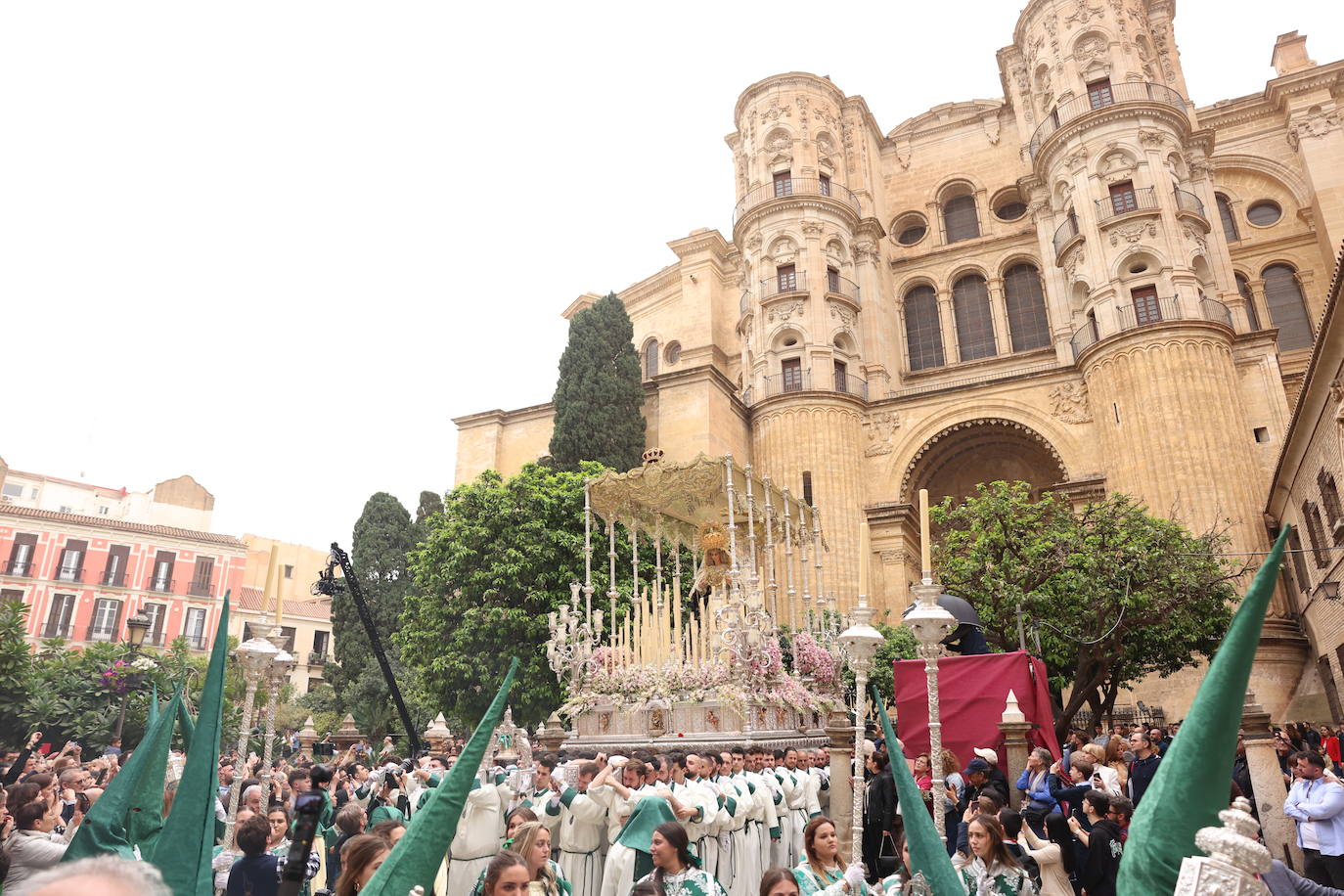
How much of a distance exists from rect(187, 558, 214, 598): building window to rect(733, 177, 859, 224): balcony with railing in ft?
85.4

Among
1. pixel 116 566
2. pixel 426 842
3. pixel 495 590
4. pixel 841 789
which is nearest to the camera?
pixel 426 842

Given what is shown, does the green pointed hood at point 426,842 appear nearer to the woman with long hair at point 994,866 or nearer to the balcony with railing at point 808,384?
the woman with long hair at point 994,866

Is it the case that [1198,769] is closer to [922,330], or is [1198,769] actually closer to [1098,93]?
[1098,93]

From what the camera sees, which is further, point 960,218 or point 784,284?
point 960,218

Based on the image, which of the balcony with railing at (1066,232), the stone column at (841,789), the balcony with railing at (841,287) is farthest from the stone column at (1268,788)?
the balcony with railing at (841,287)

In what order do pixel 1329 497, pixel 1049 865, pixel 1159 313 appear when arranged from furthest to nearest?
pixel 1159 313 → pixel 1329 497 → pixel 1049 865

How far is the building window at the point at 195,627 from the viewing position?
119 feet

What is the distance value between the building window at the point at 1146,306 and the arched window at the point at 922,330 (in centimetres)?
705

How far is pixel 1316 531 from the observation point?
60.8 feet

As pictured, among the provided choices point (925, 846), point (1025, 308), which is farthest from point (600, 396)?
point (925, 846)

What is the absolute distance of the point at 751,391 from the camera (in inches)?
1147

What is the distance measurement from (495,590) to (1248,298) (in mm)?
25543

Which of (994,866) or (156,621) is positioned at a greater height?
(156,621)

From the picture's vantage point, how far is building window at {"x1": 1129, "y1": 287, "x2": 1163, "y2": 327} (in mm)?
24141
